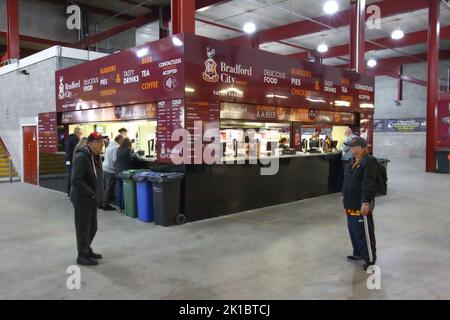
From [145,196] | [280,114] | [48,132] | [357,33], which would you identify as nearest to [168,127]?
[145,196]

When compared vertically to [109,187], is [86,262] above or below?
below

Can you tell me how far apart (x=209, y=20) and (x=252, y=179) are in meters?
9.83

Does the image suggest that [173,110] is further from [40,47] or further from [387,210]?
[40,47]

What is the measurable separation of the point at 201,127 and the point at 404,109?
2071cm

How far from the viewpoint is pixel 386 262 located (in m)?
4.38

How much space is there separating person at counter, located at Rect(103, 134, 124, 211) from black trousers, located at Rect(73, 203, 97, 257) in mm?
3090

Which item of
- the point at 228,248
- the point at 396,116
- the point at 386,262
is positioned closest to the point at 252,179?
the point at 228,248

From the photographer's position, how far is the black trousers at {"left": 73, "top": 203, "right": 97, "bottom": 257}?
4195mm

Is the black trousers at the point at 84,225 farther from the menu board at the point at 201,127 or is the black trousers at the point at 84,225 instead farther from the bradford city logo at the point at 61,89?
the bradford city logo at the point at 61,89

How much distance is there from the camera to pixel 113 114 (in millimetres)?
8266

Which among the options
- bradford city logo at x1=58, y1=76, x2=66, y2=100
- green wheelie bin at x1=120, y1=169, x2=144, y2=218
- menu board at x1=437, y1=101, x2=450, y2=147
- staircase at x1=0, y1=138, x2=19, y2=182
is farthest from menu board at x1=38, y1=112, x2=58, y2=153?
menu board at x1=437, y1=101, x2=450, y2=147

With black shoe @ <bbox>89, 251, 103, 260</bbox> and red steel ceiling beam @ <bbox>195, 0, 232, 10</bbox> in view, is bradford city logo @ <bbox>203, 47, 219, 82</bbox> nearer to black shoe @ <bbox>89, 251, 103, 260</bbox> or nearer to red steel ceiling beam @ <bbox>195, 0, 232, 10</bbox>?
black shoe @ <bbox>89, 251, 103, 260</bbox>

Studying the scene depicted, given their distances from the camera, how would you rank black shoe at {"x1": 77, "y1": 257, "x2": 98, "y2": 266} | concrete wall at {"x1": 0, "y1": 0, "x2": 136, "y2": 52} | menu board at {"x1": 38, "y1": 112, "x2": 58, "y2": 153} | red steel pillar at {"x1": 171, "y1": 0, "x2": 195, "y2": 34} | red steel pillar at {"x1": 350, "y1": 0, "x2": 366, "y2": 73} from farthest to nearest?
concrete wall at {"x1": 0, "y1": 0, "x2": 136, "y2": 52}, red steel pillar at {"x1": 350, "y1": 0, "x2": 366, "y2": 73}, menu board at {"x1": 38, "y1": 112, "x2": 58, "y2": 153}, red steel pillar at {"x1": 171, "y1": 0, "x2": 195, "y2": 34}, black shoe at {"x1": 77, "y1": 257, "x2": 98, "y2": 266}

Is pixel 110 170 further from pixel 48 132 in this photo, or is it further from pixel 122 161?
pixel 48 132
